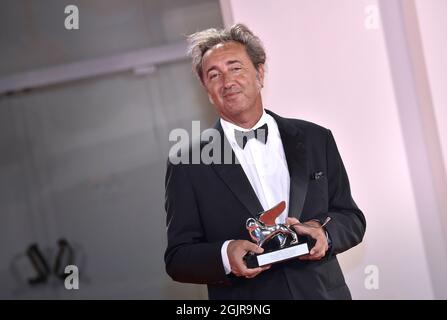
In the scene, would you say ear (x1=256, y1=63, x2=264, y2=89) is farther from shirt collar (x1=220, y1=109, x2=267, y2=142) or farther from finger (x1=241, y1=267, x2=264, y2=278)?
finger (x1=241, y1=267, x2=264, y2=278)

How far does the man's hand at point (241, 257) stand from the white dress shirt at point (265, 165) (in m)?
A: 0.18

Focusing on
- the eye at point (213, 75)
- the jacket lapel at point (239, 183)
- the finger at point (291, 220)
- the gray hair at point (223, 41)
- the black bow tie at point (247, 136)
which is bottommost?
the finger at point (291, 220)

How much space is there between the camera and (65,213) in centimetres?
454

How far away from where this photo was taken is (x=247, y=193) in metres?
1.94

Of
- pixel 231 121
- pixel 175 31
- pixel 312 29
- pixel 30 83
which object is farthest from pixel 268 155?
pixel 30 83

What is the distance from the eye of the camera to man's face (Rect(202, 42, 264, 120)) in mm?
1973

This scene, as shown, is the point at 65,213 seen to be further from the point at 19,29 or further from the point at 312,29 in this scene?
the point at 312,29

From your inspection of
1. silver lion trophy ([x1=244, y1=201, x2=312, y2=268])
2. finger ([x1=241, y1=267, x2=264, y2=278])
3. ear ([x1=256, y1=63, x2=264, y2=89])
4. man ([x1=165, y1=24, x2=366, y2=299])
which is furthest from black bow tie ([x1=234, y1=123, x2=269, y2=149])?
finger ([x1=241, y1=267, x2=264, y2=278])

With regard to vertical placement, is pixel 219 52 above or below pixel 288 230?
above

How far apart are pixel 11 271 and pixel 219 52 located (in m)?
3.04

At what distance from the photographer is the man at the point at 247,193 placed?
74.8 inches

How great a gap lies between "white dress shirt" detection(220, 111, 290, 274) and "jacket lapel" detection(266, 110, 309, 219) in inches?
1.1

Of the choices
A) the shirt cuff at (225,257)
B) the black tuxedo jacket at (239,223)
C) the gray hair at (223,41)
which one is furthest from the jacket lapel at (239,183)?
the gray hair at (223,41)

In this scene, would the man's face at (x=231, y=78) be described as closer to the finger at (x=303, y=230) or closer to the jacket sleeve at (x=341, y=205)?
the jacket sleeve at (x=341, y=205)
